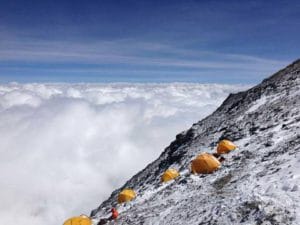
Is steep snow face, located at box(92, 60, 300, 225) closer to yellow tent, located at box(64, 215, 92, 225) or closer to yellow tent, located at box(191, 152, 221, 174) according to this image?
yellow tent, located at box(191, 152, 221, 174)

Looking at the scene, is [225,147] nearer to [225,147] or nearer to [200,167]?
[225,147]

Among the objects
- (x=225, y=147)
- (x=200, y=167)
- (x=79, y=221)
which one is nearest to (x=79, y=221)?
(x=79, y=221)

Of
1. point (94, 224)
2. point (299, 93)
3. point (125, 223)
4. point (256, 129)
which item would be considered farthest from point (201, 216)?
point (299, 93)

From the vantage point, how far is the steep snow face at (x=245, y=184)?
21.2 meters

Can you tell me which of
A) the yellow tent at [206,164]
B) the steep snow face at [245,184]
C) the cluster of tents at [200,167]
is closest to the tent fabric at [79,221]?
the cluster of tents at [200,167]

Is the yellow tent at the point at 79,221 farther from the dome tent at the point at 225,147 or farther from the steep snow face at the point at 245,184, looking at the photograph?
the dome tent at the point at 225,147

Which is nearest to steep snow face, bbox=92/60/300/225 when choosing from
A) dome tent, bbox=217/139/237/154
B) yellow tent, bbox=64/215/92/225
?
dome tent, bbox=217/139/237/154

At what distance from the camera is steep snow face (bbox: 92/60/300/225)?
69.5 ft

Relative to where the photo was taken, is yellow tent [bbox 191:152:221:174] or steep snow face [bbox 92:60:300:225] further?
yellow tent [bbox 191:152:221:174]

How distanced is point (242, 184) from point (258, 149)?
8694mm

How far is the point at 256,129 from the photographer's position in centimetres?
4225

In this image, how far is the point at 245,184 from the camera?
24.9 m

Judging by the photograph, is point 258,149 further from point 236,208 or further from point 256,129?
point 236,208

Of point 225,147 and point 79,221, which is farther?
point 225,147
